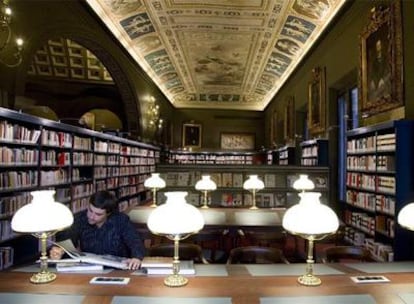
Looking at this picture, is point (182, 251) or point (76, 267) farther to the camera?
point (182, 251)

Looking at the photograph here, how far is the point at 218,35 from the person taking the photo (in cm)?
1180

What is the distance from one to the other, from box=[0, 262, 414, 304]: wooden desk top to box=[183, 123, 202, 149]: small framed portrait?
777 inches

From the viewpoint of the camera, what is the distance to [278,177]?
9.13 metres

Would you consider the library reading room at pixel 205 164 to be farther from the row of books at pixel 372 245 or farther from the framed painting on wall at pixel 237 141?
the framed painting on wall at pixel 237 141

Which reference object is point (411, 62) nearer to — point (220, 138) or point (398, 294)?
point (398, 294)

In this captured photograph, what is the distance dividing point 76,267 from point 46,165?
3929 millimetres

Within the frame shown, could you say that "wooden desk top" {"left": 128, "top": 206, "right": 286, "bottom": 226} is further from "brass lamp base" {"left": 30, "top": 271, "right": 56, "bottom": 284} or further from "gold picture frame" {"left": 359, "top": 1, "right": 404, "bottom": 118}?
"brass lamp base" {"left": 30, "top": 271, "right": 56, "bottom": 284}

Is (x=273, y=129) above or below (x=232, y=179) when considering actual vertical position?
above

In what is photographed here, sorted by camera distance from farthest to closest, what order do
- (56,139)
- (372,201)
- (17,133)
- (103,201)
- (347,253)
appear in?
(56,139) → (372,201) → (17,133) → (347,253) → (103,201)

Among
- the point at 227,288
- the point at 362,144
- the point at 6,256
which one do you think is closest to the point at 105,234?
the point at 227,288

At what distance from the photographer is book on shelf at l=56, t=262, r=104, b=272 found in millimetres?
2789

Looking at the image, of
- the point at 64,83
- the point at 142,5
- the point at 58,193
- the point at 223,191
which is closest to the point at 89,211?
the point at 58,193

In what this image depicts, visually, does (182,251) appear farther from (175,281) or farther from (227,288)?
(227,288)

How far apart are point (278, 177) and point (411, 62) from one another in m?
4.10
